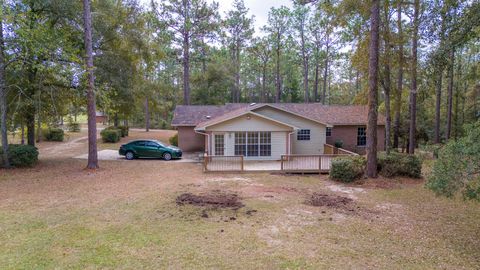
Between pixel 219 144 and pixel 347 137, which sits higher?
pixel 347 137

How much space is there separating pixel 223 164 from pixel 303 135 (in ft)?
25.3

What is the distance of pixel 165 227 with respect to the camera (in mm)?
7371

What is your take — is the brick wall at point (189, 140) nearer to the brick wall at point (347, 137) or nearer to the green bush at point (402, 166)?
the brick wall at point (347, 137)

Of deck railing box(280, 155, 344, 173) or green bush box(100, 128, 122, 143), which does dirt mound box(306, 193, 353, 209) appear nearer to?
deck railing box(280, 155, 344, 173)

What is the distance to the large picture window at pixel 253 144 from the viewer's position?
18.9m

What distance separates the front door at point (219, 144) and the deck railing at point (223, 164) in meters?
2.16

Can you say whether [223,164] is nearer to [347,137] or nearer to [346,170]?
[346,170]

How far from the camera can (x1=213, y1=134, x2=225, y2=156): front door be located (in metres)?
19.0

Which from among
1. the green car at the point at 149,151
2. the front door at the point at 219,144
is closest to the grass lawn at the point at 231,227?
the front door at the point at 219,144

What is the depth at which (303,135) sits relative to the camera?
70.7ft

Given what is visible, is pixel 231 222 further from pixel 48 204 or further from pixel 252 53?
pixel 252 53

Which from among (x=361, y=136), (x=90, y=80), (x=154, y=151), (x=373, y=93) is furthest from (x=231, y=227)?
(x=361, y=136)

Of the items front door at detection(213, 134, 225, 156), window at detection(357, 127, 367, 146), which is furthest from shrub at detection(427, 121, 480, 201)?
window at detection(357, 127, 367, 146)

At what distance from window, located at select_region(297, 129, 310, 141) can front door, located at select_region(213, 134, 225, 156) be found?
5.80 m
